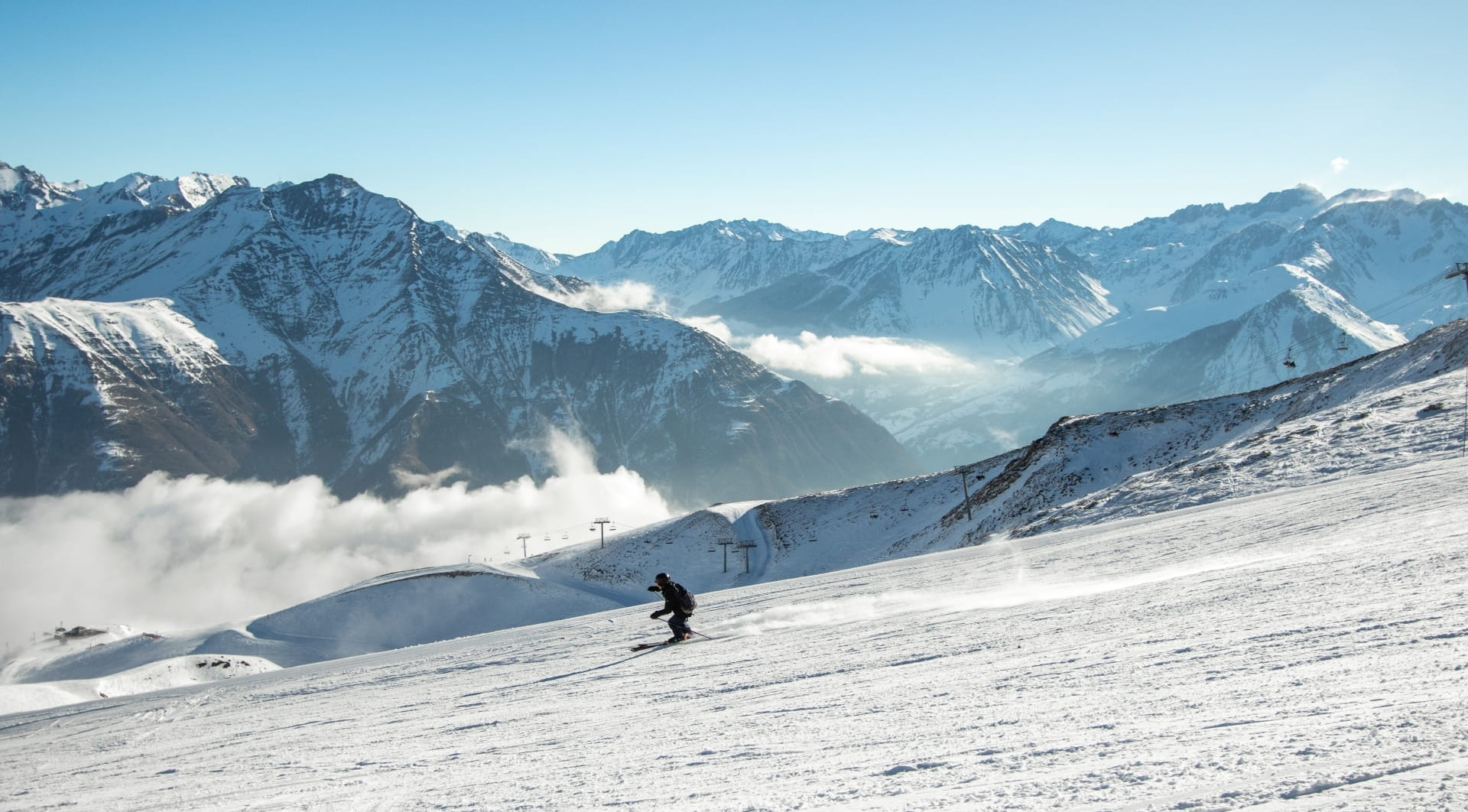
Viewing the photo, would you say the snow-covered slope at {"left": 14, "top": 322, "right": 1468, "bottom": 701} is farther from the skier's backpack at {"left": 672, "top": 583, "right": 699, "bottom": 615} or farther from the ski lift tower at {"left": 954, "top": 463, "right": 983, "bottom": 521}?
the skier's backpack at {"left": 672, "top": 583, "right": 699, "bottom": 615}

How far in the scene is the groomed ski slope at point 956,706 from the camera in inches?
274

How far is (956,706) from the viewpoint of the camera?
9.88 metres

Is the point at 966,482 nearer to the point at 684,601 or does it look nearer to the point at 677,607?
the point at 684,601

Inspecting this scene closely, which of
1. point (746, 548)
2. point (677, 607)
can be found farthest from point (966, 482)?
point (677, 607)

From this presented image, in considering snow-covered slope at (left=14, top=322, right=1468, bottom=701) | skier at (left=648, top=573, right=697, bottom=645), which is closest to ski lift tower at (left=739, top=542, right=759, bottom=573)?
snow-covered slope at (left=14, top=322, right=1468, bottom=701)

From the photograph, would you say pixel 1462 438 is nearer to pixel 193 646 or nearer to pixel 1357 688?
pixel 1357 688

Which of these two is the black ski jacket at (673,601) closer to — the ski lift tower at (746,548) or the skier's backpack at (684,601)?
the skier's backpack at (684,601)

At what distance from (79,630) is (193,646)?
77.4 m

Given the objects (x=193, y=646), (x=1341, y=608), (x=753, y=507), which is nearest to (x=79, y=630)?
(x=193, y=646)

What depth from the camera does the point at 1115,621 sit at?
1318cm

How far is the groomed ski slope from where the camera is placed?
22.8 feet

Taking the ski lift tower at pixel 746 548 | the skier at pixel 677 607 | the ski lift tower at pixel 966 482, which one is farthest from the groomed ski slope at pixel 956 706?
the ski lift tower at pixel 746 548

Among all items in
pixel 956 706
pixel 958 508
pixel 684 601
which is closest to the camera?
pixel 956 706

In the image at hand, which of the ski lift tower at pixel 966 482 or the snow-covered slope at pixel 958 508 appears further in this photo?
the ski lift tower at pixel 966 482
